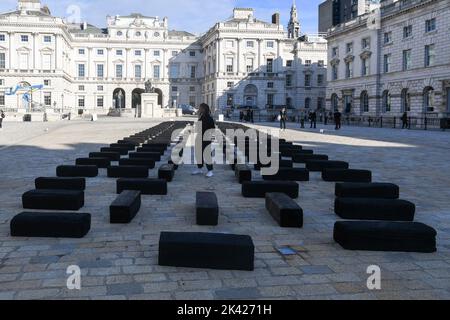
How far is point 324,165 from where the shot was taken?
46.7ft

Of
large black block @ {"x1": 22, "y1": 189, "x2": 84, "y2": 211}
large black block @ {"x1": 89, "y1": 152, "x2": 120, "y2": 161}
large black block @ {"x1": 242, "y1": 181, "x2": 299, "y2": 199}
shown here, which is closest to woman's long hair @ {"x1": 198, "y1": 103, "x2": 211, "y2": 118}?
large black block @ {"x1": 242, "y1": 181, "x2": 299, "y2": 199}

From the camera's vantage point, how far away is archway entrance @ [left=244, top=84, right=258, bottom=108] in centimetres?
9475

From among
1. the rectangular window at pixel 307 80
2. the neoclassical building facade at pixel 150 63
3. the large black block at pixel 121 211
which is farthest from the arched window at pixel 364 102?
the large black block at pixel 121 211

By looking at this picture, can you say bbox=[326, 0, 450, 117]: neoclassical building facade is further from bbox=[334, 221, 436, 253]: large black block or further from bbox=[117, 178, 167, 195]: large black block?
bbox=[334, 221, 436, 253]: large black block

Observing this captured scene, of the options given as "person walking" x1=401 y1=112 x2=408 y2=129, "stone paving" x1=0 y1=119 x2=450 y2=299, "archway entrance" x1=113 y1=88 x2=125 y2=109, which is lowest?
"stone paving" x1=0 y1=119 x2=450 y2=299

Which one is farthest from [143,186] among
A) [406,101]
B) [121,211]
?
[406,101]

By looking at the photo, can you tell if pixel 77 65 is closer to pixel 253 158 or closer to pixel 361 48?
pixel 361 48

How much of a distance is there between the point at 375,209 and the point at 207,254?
372cm

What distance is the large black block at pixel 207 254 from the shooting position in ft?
17.9

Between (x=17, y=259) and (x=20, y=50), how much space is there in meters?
94.7

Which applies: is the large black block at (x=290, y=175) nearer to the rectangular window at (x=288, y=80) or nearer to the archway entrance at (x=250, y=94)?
the archway entrance at (x=250, y=94)

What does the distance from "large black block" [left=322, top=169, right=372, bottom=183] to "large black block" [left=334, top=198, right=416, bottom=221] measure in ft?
12.3

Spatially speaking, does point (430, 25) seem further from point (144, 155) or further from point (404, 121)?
point (144, 155)

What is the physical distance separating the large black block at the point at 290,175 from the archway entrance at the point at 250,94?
82952 millimetres
